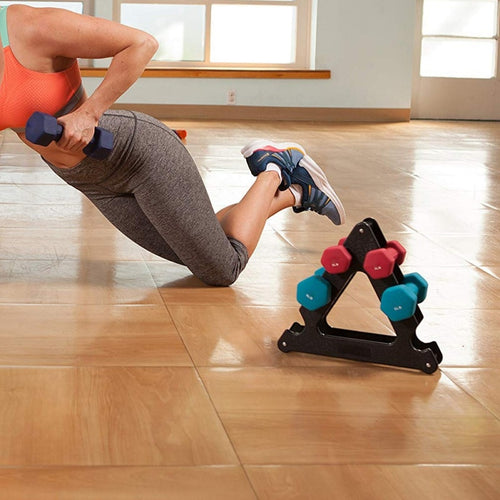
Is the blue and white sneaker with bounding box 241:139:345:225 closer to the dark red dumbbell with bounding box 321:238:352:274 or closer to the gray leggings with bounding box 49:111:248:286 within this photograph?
the gray leggings with bounding box 49:111:248:286

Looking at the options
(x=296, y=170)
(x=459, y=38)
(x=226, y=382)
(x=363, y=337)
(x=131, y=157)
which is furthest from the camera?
(x=459, y=38)

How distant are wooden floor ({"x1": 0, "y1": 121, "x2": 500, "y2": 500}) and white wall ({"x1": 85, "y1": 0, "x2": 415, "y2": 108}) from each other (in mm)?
4940

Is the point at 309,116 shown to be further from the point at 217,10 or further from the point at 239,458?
the point at 239,458

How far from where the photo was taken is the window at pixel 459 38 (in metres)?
8.15

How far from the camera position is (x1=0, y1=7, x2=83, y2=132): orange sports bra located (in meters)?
1.80

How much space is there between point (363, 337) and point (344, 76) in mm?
6567

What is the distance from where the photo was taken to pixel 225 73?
7801mm

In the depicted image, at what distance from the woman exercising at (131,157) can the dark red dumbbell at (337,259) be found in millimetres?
522

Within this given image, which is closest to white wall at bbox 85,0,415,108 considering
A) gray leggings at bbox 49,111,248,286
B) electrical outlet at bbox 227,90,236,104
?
electrical outlet at bbox 227,90,236,104

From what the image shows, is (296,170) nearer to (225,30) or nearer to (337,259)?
(337,259)

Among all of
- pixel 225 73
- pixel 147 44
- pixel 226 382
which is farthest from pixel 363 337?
pixel 225 73

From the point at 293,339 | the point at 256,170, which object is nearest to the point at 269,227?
the point at 256,170

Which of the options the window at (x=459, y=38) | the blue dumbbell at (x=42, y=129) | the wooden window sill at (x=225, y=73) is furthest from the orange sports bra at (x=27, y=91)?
the window at (x=459, y=38)

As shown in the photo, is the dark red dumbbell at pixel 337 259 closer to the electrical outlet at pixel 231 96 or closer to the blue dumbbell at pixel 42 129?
the blue dumbbell at pixel 42 129
